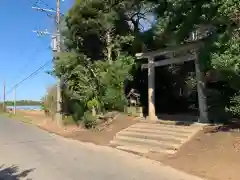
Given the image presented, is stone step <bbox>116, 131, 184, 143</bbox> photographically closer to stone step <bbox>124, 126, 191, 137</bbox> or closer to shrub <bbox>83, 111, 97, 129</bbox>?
stone step <bbox>124, 126, 191, 137</bbox>

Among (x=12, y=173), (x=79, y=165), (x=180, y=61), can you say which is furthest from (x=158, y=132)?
(x=12, y=173)

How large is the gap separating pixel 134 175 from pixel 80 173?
147 cm

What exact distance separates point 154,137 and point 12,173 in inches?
249

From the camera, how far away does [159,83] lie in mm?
24281

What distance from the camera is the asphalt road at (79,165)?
30.8ft

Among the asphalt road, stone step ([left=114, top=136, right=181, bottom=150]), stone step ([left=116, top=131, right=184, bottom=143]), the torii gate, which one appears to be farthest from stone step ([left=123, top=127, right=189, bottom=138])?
the asphalt road

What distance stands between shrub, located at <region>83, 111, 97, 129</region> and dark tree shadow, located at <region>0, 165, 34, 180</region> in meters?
10.1

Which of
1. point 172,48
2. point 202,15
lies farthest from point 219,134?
point 172,48

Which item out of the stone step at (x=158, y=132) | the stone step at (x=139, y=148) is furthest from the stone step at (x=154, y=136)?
the stone step at (x=139, y=148)

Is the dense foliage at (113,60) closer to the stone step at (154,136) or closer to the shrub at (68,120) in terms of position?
the shrub at (68,120)

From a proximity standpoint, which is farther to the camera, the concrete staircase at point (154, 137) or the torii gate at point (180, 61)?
the torii gate at point (180, 61)

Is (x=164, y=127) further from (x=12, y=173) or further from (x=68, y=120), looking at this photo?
(x=68, y=120)

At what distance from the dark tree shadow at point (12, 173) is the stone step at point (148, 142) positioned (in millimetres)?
5066

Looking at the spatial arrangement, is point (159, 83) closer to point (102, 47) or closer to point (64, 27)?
point (102, 47)
